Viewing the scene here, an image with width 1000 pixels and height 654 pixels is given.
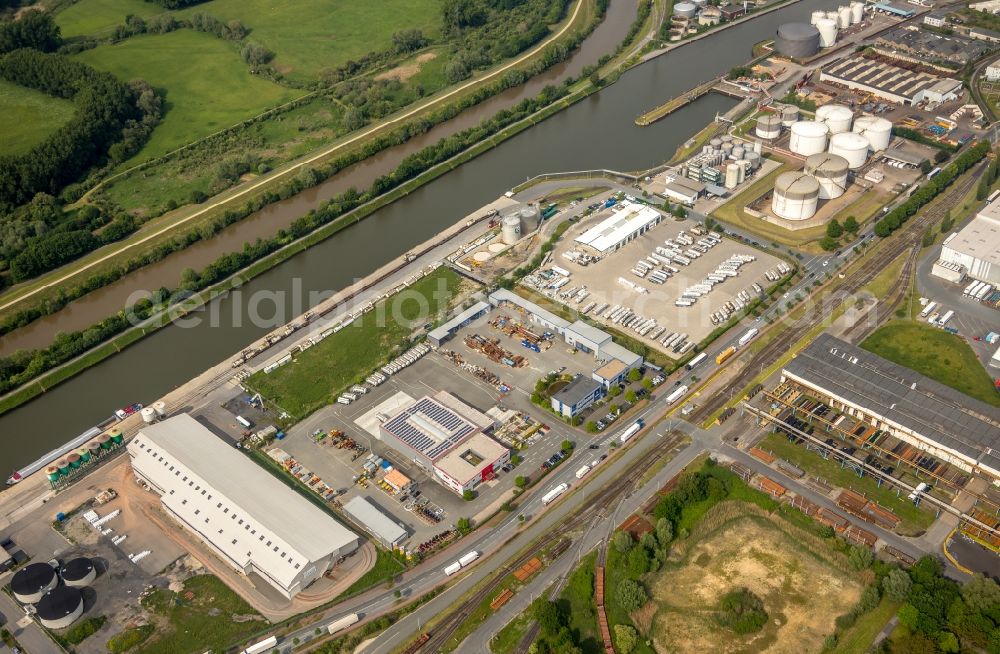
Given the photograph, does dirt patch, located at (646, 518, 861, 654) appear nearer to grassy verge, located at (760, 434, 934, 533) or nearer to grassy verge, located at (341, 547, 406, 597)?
grassy verge, located at (760, 434, 934, 533)

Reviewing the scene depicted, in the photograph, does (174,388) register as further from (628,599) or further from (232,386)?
(628,599)

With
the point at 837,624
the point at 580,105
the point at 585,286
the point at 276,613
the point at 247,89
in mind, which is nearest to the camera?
the point at 837,624

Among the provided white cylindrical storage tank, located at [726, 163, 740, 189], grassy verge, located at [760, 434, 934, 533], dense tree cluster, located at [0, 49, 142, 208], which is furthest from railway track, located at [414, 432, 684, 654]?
dense tree cluster, located at [0, 49, 142, 208]

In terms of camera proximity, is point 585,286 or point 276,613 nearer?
point 276,613

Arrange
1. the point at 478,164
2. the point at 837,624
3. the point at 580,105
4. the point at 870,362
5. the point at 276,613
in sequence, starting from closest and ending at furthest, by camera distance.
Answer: the point at 837,624
the point at 276,613
the point at 870,362
the point at 478,164
the point at 580,105

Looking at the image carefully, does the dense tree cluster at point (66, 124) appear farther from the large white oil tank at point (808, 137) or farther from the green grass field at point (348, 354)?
the large white oil tank at point (808, 137)

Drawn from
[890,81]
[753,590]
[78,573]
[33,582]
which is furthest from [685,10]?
[33,582]

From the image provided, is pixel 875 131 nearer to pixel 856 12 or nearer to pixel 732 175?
pixel 732 175

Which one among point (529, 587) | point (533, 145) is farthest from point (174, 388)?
point (533, 145)
